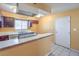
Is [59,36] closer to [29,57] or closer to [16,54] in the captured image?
[29,57]

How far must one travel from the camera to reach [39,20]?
213 centimetres

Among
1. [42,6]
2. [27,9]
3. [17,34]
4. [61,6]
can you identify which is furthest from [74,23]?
[17,34]

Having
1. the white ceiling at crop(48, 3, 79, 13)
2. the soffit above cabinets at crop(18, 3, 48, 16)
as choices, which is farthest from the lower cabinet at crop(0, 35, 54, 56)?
the white ceiling at crop(48, 3, 79, 13)

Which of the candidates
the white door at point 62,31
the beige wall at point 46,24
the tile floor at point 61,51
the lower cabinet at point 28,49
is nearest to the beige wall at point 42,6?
the beige wall at point 46,24

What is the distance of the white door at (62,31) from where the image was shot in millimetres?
2197

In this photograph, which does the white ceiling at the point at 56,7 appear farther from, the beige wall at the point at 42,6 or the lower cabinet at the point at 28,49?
the lower cabinet at the point at 28,49

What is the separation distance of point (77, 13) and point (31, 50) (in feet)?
4.46

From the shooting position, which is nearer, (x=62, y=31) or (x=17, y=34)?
(x=17, y=34)

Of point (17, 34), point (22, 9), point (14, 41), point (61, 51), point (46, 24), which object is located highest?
point (22, 9)

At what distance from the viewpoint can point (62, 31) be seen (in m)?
2.23

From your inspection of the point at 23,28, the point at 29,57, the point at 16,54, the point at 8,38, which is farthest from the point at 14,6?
the point at 29,57

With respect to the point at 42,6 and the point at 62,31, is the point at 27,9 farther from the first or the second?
the point at 62,31

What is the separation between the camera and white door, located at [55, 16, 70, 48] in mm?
2197

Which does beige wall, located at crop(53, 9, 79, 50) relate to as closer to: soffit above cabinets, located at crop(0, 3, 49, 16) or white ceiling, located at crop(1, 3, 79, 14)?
white ceiling, located at crop(1, 3, 79, 14)
